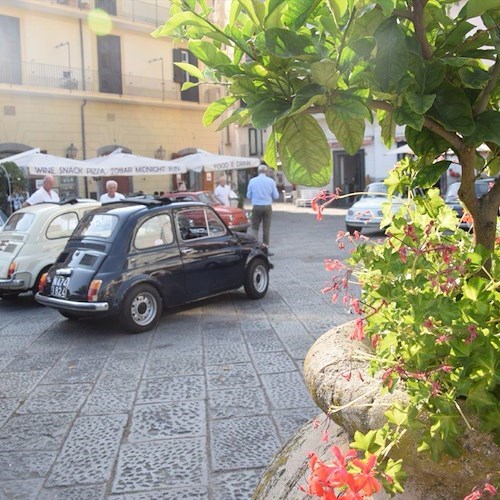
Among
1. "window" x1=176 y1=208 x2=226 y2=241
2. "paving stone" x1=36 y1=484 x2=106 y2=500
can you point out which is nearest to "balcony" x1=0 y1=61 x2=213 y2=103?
"window" x1=176 y1=208 x2=226 y2=241

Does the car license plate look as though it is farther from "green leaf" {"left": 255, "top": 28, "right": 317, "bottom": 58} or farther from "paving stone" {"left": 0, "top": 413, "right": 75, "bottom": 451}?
"green leaf" {"left": 255, "top": 28, "right": 317, "bottom": 58}

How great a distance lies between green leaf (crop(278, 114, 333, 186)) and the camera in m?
1.55

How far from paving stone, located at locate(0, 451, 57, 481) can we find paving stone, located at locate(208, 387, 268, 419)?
3.89ft

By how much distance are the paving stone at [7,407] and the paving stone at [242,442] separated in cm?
159

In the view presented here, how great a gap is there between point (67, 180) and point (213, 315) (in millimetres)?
19148

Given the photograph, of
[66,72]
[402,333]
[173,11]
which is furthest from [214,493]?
[66,72]

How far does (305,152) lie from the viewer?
5.18ft

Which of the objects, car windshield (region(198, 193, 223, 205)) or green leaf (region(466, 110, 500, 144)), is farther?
car windshield (region(198, 193, 223, 205))

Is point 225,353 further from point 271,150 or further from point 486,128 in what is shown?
point 486,128

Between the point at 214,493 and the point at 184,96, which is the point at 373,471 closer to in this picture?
the point at 214,493

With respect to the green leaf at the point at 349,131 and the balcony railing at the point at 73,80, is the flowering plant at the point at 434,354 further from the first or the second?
the balcony railing at the point at 73,80

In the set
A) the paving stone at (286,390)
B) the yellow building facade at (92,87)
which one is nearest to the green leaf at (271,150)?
the paving stone at (286,390)

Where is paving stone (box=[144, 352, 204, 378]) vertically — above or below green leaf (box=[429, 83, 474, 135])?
below

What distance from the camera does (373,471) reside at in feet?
4.20
